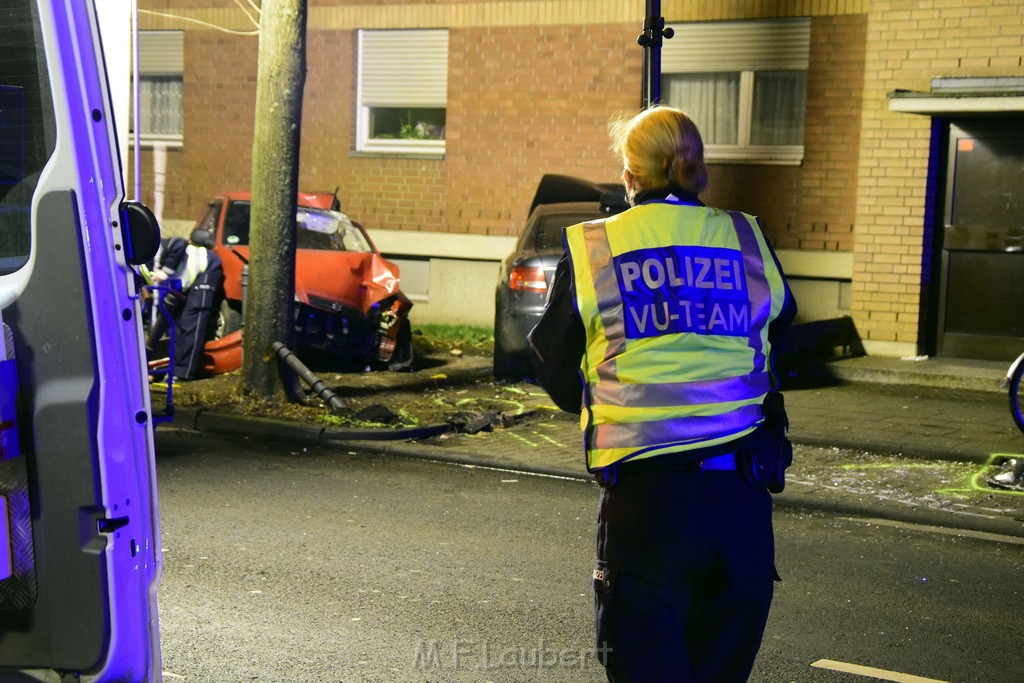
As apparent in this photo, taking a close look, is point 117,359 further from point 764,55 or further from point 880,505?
point 764,55

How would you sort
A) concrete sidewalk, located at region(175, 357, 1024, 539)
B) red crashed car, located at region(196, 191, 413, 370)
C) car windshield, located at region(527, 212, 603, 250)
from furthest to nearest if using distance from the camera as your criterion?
red crashed car, located at region(196, 191, 413, 370)
car windshield, located at region(527, 212, 603, 250)
concrete sidewalk, located at region(175, 357, 1024, 539)

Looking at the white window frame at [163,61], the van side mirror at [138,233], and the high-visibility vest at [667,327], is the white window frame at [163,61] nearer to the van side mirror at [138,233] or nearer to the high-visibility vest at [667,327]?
the van side mirror at [138,233]

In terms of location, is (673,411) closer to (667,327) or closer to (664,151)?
(667,327)

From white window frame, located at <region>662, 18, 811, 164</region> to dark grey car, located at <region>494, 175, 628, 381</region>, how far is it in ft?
11.9

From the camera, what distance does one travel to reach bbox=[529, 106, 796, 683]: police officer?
10.1ft

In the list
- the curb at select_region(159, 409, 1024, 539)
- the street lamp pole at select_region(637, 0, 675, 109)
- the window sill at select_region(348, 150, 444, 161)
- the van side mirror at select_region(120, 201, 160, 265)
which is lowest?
the curb at select_region(159, 409, 1024, 539)

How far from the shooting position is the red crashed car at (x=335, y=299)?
12.6m

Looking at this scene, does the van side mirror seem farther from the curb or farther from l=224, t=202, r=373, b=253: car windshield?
l=224, t=202, r=373, b=253: car windshield

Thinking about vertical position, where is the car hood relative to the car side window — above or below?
below

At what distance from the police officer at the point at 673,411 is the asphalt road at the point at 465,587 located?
1.84 m

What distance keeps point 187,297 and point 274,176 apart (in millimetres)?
2052

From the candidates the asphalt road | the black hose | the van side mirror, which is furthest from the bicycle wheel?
the van side mirror

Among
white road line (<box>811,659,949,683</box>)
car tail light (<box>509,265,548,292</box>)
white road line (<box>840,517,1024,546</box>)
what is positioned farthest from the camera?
car tail light (<box>509,265,548,292</box>)

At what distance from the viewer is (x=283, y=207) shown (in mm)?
10922
